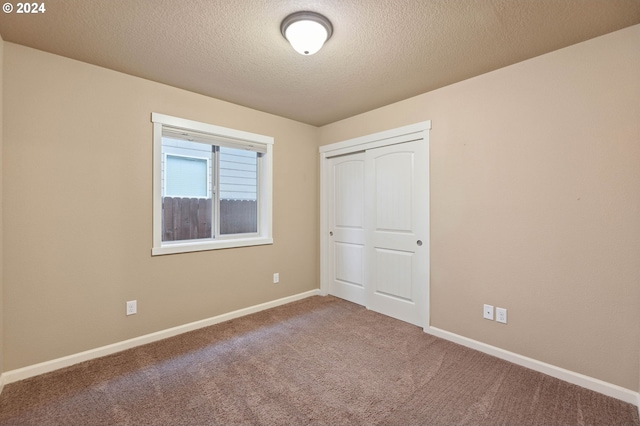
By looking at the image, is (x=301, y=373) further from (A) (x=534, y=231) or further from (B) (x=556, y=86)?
(B) (x=556, y=86)

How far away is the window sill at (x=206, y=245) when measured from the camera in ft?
9.02

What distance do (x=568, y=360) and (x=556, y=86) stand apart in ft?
6.58

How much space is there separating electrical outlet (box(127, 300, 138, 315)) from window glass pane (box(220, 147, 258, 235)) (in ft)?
3.70

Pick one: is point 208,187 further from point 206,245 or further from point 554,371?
point 554,371

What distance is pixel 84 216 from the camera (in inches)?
91.7

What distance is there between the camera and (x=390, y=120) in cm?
324

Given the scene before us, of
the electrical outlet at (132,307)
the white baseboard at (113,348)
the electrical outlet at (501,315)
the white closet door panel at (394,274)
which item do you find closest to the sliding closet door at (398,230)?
the white closet door panel at (394,274)

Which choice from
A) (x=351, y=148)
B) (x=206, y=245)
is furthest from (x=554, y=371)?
(x=206, y=245)

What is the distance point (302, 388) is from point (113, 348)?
1707 millimetres

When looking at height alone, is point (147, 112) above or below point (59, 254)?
above

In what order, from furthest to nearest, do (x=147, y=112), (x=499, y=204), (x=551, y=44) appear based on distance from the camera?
(x=147, y=112) < (x=499, y=204) < (x=551, y=44)

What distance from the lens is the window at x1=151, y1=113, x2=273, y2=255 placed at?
284 cm

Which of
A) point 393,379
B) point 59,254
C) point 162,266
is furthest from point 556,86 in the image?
point 59,254

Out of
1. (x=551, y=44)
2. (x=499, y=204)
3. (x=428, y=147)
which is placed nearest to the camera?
(x=551, y=44)
